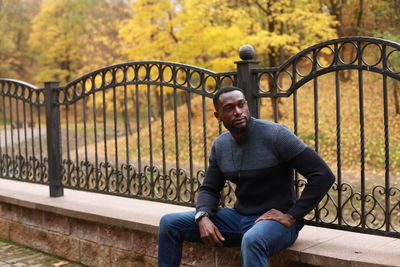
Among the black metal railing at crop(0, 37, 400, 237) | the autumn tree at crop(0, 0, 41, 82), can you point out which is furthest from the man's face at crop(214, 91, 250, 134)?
the autumn tree at crop(0, 0, 41, 82)

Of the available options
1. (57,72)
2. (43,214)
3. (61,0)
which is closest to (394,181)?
(43,214)

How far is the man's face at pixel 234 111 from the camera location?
367 cm

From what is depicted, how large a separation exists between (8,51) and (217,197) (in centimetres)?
3941

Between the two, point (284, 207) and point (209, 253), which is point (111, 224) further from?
point (284, 207)

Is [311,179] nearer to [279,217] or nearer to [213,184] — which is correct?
[279,217]

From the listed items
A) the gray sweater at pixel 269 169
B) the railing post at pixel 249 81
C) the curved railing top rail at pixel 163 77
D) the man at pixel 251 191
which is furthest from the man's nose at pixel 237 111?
the curved railing top rail at pixel 163 77

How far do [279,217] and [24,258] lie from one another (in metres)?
3.43

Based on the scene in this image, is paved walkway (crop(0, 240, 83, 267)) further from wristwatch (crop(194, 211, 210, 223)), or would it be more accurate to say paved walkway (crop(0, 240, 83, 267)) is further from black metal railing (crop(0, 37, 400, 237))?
wristwatch (crop(194, 211, 210, 223))

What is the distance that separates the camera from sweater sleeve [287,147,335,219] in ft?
11.3

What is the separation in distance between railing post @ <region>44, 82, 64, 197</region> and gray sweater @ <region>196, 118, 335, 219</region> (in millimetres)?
3007

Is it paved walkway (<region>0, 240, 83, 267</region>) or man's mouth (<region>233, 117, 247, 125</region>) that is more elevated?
man's mouth (<region>233, 117, 247, 125</region>)

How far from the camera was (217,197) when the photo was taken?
13.1 feet

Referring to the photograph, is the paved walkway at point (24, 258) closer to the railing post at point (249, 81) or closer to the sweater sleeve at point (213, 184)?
the sweater sleeve at point (213, 184)

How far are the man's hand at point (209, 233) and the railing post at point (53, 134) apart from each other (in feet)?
10.2
